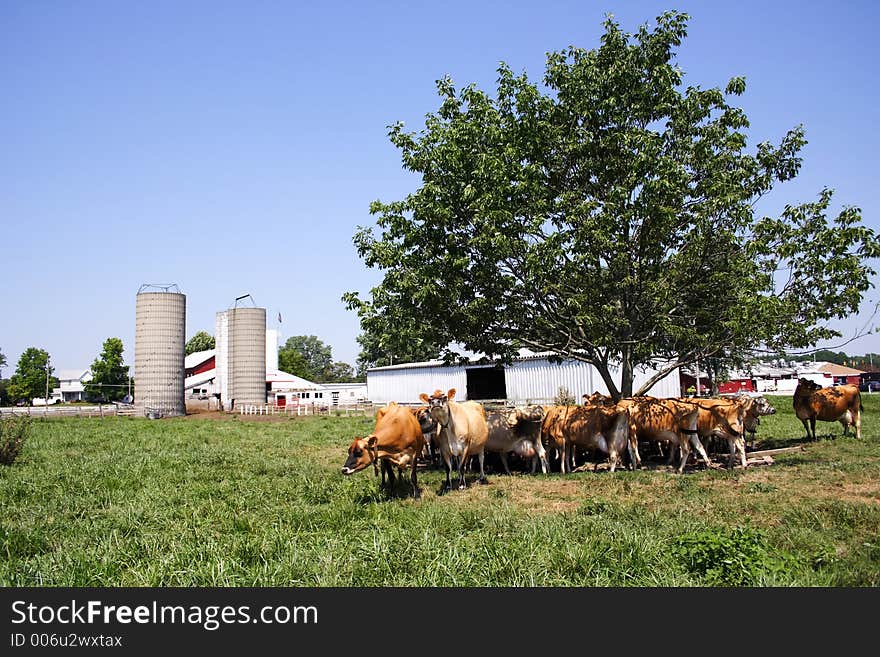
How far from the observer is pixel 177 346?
43.2 m

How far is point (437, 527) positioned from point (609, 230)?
7.33 meters

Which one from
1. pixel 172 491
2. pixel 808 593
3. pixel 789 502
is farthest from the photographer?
pixel 172 491

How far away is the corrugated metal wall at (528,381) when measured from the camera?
32.0 meters

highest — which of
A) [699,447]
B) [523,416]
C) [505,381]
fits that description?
[505,381]

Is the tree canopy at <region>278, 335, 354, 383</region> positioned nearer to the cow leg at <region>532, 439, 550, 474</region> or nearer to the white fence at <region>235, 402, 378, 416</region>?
the white fence at <region>235, 402, 378, 416</region>

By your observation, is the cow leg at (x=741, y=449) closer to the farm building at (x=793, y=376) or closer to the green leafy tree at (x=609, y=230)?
the green leafy tree at (x=609, y=230)

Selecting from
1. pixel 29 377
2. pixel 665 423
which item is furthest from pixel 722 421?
pixel 29 377

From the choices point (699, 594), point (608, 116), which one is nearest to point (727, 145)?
point (608, 116)

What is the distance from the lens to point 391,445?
398 inches

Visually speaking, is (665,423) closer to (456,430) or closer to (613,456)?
(613,456)

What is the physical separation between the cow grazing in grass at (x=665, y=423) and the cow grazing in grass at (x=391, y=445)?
199 inches

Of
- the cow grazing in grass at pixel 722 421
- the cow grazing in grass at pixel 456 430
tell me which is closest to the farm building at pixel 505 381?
the cow grazing in grass at pixel 722 421

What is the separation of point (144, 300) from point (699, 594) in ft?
144

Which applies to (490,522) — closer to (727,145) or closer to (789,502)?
(789,502)
